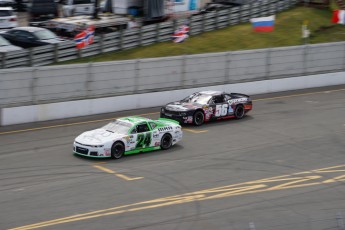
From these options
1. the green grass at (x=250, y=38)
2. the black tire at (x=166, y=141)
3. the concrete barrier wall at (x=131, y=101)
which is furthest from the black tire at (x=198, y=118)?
the green grass at (x=250, y=38)

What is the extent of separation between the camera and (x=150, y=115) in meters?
26.4

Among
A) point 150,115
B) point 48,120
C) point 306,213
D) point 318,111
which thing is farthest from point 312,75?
point 306,213

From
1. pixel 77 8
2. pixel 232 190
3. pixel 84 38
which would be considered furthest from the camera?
pixel 77 8

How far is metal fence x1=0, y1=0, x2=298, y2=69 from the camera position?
3086 centimetres

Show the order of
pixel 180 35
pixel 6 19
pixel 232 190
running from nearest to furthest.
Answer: pixel 232 190 → pixel 180 35 → pixel 6 19

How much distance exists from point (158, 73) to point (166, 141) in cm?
726

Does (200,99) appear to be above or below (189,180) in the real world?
above

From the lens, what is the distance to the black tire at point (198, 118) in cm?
2444

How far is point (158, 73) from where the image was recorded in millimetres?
27969

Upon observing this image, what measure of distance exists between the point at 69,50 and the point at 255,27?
12.1m

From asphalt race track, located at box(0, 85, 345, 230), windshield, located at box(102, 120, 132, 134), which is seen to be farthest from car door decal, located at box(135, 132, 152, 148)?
windshield, located at box(102, 120, 132, 134)

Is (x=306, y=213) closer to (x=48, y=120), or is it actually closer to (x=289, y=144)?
(x=289, y=144)

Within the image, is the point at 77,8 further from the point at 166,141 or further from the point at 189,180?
the point at 189,180

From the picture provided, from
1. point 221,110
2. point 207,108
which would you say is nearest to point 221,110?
point 221,110
